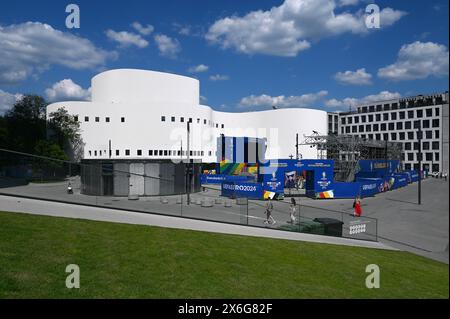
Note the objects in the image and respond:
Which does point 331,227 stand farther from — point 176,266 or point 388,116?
point 388,116

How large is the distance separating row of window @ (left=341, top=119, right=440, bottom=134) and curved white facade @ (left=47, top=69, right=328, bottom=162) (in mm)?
43730

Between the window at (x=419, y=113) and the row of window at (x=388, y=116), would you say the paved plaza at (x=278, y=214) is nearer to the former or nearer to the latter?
the row of window at (x=388, y=116)

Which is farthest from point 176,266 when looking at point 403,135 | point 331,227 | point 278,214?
point 403,135

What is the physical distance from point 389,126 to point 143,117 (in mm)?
67518

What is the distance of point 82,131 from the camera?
65062 millimetres

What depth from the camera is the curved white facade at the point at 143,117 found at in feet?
216

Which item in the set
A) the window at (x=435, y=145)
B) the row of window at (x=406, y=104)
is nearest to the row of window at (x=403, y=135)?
the window at (x=435, y=145)

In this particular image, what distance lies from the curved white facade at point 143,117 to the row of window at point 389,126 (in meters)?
43.7

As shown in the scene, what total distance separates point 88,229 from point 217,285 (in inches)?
209

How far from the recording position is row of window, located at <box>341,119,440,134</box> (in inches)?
3199

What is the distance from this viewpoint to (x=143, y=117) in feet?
220

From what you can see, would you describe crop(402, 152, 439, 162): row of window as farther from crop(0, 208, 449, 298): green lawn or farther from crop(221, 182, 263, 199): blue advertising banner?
crop(0, 208, 449, 298): green lawn
